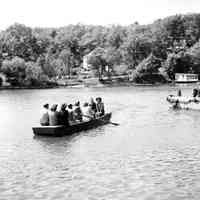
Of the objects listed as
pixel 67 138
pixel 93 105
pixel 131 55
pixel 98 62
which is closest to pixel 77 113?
pixel 67 138

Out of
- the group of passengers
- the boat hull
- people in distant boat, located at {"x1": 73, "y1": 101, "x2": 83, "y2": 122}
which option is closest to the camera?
the boat hull

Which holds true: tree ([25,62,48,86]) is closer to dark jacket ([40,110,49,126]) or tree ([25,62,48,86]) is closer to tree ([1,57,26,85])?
tree ([1,57,26,85])

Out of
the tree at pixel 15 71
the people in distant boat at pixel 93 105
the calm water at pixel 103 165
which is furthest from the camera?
the tree at pixel 15 71

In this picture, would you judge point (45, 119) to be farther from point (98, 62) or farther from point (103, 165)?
point (98, 62)

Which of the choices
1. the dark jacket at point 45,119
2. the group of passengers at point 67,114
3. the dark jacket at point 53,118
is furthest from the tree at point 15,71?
the dark jacket at point 53,118

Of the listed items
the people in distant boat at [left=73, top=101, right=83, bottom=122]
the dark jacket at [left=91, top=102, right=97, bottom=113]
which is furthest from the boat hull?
the dark jacket at [left=91, top=102, right=97, bottom=113]

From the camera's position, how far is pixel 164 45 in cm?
15488

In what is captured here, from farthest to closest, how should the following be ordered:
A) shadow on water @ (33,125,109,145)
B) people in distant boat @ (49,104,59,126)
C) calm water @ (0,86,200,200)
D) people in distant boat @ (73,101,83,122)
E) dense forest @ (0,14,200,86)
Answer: dense forest @ (0,14,200,86) → people in distant boat @ (73,101,83,122) → people in distant boat @ (49,104,59,126) → shadow on water @ (33,125,109,145) → calm water @ (0,86,200,200)

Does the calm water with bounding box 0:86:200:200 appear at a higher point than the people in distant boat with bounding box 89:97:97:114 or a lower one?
lower

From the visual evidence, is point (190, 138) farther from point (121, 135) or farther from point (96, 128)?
point (96, 128)

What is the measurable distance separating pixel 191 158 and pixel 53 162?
6.54m

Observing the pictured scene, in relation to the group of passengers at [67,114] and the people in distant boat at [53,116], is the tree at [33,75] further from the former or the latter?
the people in distant boat at [53,116]

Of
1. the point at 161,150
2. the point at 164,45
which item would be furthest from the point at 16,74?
the point at 161,150

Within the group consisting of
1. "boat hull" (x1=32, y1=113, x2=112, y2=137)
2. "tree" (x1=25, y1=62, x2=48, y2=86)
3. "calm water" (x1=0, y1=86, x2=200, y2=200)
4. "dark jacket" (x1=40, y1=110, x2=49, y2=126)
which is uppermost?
"tree" (x1=25, y1=62, x2=48, y2=86)
